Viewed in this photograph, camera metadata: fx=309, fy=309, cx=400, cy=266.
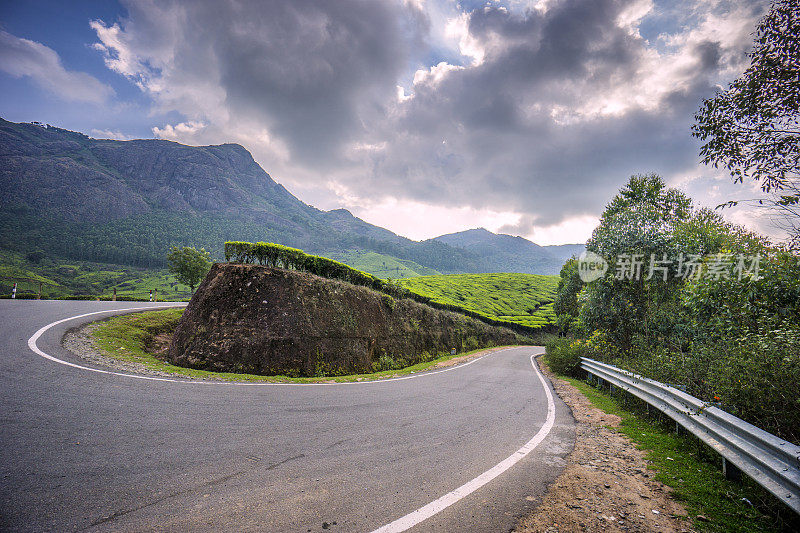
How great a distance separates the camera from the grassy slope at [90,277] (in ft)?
295

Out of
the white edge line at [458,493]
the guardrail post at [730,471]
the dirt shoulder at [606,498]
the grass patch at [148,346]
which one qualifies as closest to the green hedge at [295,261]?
the grass patch at [148,346]

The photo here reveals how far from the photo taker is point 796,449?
9.16ft

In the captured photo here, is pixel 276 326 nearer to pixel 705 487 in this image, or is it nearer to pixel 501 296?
pixel 705 487

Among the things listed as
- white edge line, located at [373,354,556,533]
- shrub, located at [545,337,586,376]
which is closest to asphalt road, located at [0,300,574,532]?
white edge line, located at [373,354,556,533]

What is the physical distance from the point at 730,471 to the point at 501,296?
196 feet

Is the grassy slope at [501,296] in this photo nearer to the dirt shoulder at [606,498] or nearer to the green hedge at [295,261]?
the green hedge at [295,261]

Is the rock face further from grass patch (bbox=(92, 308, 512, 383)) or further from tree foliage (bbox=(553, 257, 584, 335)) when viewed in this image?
tree foliage (bbox=(553, 257, 584, 335))

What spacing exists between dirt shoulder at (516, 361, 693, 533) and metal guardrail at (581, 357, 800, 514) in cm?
79

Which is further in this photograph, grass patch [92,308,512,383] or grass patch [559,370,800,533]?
grass patch [92,308,512,383]

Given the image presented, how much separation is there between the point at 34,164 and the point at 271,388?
1007ft

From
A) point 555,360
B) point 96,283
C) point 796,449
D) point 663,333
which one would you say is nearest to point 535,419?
point 796,449

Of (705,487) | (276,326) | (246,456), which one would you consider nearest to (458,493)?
(246,456)

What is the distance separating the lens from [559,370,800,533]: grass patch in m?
2.81

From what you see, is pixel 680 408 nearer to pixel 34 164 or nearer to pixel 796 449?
pixel 796 449
